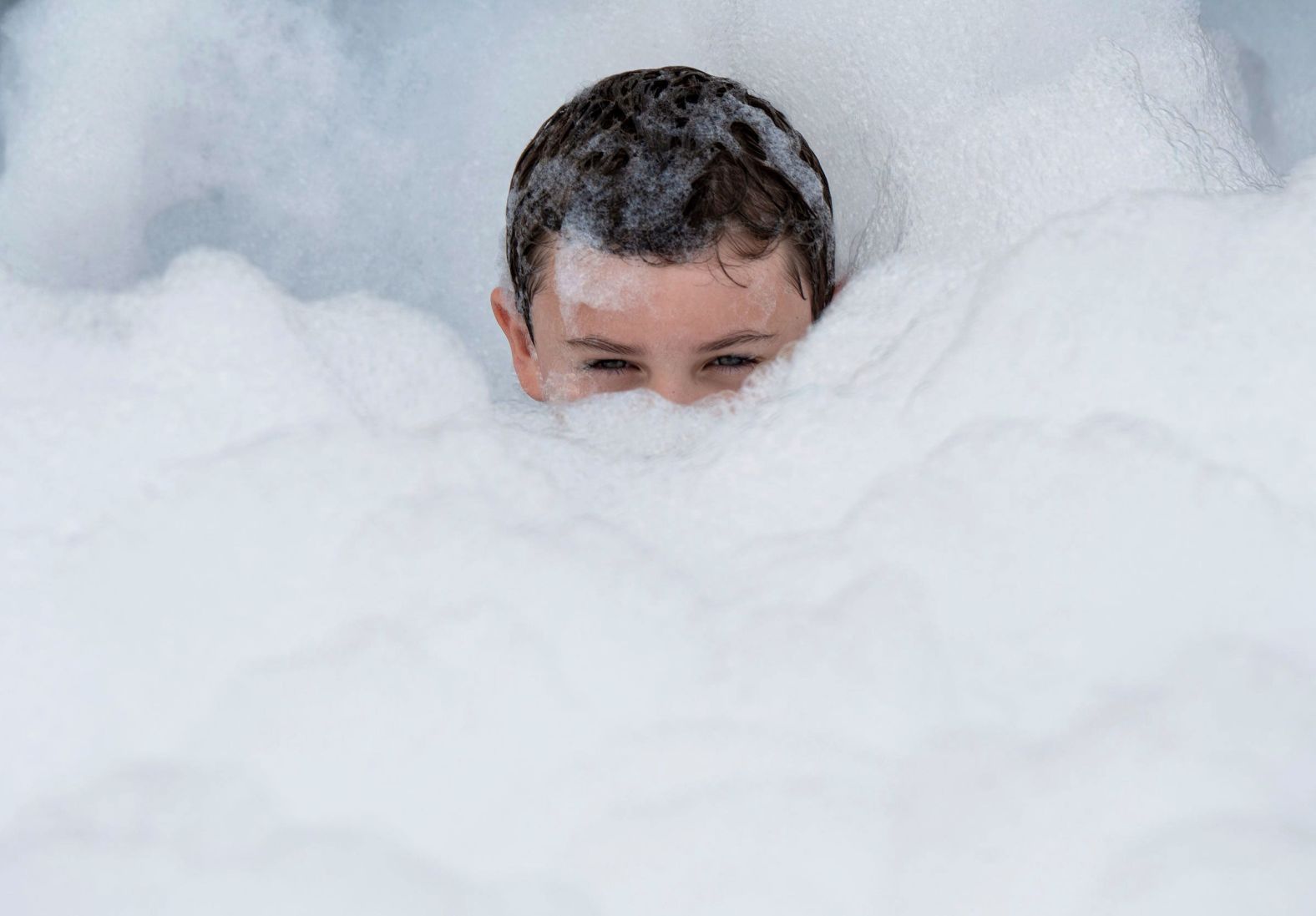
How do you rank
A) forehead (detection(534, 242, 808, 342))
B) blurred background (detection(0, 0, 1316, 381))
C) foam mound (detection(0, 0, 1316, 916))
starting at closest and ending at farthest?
foam mound (detection(0, 0, 1316, 916)), forehead (detection(534, 242, 808, 342)), blurred background (detection(0, 0, 1316, 381))

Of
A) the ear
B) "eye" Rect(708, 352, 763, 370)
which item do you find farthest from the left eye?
the ear

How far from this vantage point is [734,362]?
2.89 ft

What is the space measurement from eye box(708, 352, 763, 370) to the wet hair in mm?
72

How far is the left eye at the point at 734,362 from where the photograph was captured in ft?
2.88

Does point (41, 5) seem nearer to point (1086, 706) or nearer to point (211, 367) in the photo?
point (211, 367)

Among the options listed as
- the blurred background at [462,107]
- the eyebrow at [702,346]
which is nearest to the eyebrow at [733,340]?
the eyebrow at [702,346]

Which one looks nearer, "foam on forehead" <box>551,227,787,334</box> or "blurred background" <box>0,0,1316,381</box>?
"foam on forehead" <box>551,227,787,334</box>

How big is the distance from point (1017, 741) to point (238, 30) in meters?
1.00

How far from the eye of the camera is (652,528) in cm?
69

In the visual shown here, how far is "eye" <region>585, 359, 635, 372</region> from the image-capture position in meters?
0.89

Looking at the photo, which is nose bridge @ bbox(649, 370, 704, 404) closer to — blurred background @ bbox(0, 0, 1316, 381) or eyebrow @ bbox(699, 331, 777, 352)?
eyebrow @ bbox(699, 331, 777, 352)

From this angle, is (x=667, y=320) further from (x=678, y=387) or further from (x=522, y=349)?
(x=522, y=349)

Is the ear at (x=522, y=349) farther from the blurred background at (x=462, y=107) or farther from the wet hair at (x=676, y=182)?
the blurred background at (x=462, y=107)

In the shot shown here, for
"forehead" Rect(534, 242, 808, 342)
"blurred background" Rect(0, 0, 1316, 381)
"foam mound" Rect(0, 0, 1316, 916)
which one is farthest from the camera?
"blurred background" Rect(0, 0, 1316, 381)
